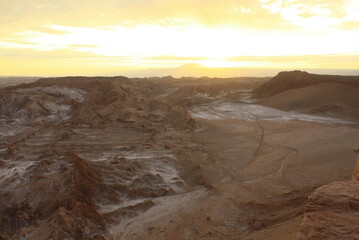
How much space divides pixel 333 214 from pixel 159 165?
6.55m

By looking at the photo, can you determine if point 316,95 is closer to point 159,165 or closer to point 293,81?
point 293,81

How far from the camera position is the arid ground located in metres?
Answer: 6.44

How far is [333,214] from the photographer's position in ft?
11.9

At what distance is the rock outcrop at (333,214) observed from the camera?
3.38 meters

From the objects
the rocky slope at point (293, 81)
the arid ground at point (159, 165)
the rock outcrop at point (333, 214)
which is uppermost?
the rocky slope at point (293, 81)

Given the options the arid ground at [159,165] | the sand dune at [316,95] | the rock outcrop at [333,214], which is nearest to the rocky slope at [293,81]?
the sand dune at [316,95]

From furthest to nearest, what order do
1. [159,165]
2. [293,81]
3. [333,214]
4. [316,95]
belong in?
[293,81]
[316,95]
[159,165]
[333,214]

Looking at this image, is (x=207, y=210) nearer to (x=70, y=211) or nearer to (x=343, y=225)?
(x=70, y=211)

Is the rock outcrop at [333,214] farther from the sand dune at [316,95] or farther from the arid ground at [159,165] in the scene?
the sand dune at [316,95]

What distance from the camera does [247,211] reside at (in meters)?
7.04

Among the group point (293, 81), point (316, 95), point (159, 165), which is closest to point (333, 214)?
point (159, 165)

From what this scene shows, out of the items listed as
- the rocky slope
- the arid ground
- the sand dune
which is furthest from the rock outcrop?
the rocky slope

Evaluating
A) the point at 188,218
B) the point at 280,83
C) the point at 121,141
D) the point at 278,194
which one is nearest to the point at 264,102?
the point at 280,83

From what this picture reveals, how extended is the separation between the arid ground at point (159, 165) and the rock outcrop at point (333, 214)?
0.15m
